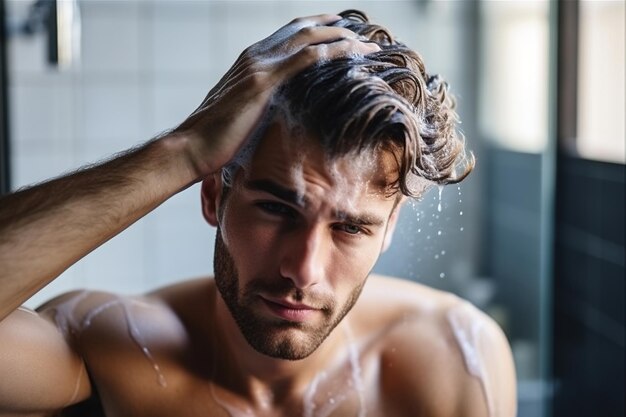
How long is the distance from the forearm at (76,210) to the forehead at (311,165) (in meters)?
0.11

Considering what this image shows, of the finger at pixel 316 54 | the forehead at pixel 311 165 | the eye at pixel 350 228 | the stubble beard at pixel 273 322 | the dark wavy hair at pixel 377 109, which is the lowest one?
the stubble beard at pixel 273 322

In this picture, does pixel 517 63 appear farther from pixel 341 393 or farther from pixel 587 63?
pixel 341 393

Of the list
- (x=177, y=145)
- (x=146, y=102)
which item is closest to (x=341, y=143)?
(x=177, y=145)

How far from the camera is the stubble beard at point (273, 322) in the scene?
1.01 meters

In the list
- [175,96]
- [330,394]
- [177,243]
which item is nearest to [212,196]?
[330,394]

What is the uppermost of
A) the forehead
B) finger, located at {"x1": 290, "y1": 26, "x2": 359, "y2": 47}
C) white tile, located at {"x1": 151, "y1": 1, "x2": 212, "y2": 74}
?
white tile, located at {"x1": 151, "y1": 1, "x2": 212, "y2": 74}

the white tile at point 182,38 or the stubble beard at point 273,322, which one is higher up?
the white tile at point 182,38

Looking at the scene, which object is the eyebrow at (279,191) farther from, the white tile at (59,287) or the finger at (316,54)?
the white tile at (59,287)

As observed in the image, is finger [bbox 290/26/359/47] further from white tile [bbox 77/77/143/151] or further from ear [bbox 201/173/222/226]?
white tile [bbox 77/77/143/151]

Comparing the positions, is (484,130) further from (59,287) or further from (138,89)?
(59,287)

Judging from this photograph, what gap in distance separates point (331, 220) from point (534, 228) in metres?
1.86

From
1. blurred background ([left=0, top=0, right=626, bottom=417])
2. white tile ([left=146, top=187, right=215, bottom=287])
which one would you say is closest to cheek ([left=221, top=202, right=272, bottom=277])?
blurred background ([left=0, top=0, right=626, bottom=417])

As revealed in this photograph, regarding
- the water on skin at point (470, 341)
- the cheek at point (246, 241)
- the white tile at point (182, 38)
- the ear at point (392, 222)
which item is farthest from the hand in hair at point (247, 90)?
the white tile at point (182, 38)

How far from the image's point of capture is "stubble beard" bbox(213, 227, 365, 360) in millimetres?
1007
